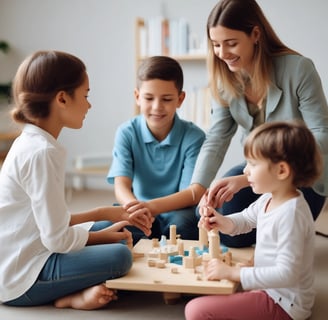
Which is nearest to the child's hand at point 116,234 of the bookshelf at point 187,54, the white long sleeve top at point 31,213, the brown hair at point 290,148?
the white long sleeve top at point 31,213

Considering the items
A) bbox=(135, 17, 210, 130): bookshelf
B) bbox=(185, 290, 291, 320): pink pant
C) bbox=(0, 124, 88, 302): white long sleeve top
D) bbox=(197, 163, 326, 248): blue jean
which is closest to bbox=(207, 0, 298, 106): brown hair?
bbox=(197, 163, 326, 248): blue jean

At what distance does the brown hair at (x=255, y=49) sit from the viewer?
6.06ft

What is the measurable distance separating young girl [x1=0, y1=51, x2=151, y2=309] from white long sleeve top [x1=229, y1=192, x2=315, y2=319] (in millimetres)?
386

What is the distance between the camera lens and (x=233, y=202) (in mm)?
2080

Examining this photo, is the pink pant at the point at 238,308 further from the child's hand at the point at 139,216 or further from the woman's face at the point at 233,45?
the woman's face at the point at 233,45

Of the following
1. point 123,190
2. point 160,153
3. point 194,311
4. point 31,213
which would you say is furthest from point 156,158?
point 194,311

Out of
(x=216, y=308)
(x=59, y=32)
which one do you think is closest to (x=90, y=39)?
(x=59, y=32)

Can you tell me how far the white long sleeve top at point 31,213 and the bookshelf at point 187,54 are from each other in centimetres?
179

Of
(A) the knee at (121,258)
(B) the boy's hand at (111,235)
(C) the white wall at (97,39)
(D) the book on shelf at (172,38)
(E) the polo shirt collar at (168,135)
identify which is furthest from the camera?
(C) the white wall at (97,39)

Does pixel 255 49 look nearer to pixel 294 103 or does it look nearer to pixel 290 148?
pixel 294 103

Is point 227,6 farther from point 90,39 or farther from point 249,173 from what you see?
point 90,39

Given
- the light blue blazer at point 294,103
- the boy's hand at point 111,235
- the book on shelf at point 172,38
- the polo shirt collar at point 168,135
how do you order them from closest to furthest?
the boy's hand at point 111,235 < the light blue blazer at point 294,103 < the polo shirt collar at point 168,135 < the book on shelf at point 172,38

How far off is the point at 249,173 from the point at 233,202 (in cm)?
60

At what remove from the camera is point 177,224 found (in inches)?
81.5
